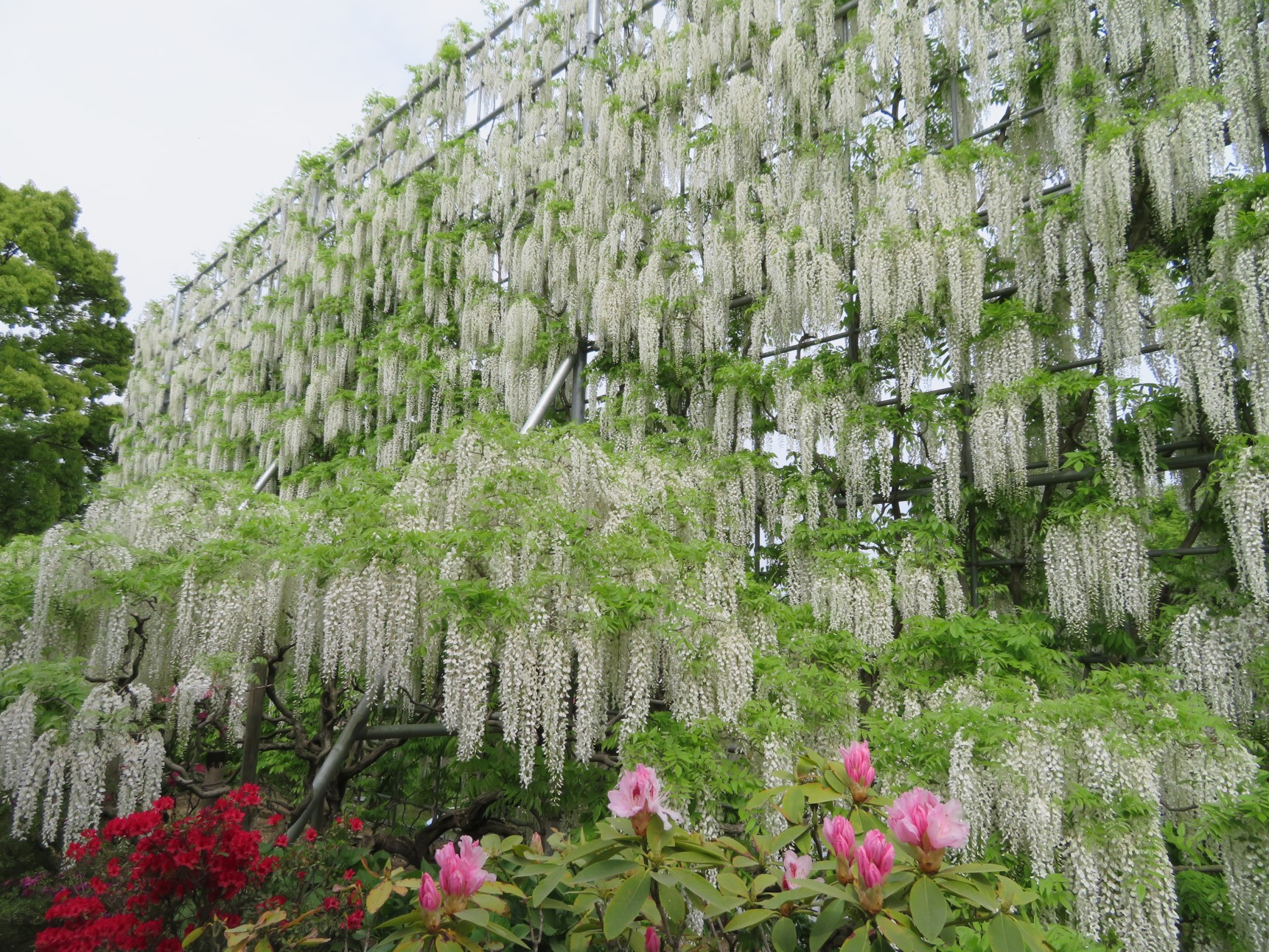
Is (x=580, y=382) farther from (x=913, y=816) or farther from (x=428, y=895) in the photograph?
(x=913, y=816)

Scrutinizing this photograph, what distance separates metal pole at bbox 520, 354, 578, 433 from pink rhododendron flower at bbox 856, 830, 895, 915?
5.46 meters

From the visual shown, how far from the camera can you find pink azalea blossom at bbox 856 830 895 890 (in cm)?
133

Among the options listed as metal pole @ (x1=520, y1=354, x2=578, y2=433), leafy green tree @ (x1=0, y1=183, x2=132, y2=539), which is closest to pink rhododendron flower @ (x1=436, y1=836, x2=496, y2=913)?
metal pole @ (x1=520, y1=354, x2=578, y2=433)

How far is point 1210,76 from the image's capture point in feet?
16.3

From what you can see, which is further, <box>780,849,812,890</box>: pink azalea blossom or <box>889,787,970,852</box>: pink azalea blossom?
<box>780,849,812,890</box>: pink azalea blossom

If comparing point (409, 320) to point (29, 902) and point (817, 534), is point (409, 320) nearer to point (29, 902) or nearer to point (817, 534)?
point (817, 534)

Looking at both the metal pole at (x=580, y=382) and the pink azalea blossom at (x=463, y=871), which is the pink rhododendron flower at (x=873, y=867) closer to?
the pink azalea blossom at (x=463, y=871)

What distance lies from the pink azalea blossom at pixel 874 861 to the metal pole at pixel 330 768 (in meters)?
3.57

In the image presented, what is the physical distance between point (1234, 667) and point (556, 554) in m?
3.74

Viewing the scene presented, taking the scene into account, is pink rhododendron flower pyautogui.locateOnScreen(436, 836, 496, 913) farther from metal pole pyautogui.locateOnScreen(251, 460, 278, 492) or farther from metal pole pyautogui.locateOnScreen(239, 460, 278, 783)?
metal pole pyautogui.locateOnScreen(251, 460, 278, 492)

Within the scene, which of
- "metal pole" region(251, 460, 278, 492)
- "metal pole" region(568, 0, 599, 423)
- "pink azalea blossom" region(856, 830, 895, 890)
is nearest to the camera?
"pink azalea blossom" region(856, 830, 895, 890)

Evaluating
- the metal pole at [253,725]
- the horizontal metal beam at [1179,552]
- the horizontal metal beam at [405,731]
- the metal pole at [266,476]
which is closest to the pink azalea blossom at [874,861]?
the horizontal metal beam at [405,731]

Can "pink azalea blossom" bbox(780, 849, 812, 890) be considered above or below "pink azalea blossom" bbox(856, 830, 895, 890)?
below

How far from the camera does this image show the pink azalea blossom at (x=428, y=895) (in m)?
1.48
